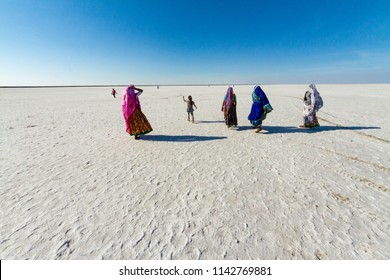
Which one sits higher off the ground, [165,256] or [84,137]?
[84,137]

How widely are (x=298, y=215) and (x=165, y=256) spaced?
7.67ft

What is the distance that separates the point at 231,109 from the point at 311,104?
3.71 m

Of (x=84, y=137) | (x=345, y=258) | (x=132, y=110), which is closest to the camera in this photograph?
(x=345, y=258)

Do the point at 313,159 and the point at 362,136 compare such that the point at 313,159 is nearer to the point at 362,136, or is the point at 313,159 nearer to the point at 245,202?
the point at 245,202

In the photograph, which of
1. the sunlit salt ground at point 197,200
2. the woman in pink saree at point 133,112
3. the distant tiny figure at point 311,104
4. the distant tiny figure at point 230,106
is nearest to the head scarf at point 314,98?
the distant tiny figure at point 311,104

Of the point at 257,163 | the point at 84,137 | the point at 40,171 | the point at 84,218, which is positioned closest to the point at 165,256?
the point at 84,218

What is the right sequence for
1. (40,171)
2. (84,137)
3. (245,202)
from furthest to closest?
(84,137) < (40,171) < (245,202)

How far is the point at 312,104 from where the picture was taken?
8711mm

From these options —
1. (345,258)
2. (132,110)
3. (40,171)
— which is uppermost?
(132,110)

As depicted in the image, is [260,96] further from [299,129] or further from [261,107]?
[299,129]

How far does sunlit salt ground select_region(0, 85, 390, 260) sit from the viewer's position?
266 cm

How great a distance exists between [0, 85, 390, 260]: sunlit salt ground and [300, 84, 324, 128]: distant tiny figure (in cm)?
202

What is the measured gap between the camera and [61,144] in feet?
24.6

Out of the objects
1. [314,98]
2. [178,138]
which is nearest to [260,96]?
[314,98]
